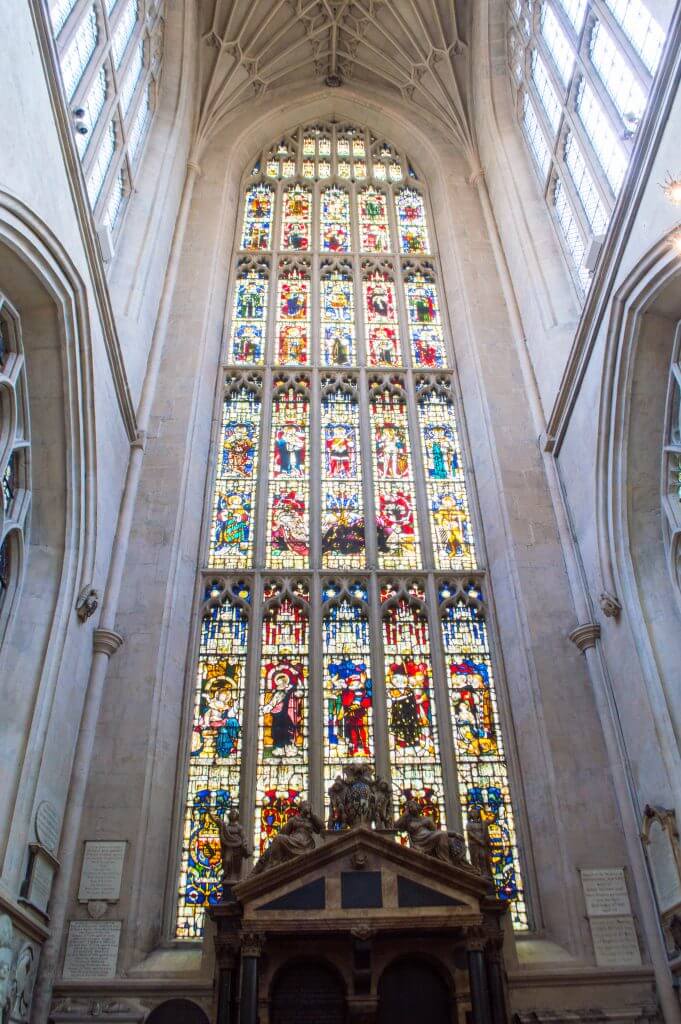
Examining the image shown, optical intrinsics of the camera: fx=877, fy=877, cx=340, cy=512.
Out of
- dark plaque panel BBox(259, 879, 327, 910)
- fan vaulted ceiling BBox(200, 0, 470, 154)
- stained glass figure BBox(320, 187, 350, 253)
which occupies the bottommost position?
dark plaque panel BBox(259, 879, 327, 910)

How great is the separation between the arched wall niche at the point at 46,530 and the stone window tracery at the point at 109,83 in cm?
227

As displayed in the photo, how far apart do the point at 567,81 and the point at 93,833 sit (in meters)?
11.5

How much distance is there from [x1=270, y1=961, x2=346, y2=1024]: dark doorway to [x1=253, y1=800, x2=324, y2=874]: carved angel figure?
879 millimetres

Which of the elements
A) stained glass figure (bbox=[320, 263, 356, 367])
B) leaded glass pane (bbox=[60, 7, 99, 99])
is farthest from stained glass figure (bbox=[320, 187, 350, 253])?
leaded glass pane (bbox=[60, 7, 99, 99])

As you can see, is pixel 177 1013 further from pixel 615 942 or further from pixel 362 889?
pixel 615 942

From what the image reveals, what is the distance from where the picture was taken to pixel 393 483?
12297mm

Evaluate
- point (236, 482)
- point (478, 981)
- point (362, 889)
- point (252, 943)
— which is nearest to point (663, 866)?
point (478, 981)

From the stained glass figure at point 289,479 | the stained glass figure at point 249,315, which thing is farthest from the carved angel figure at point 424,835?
the stained glass figure at point 249,315

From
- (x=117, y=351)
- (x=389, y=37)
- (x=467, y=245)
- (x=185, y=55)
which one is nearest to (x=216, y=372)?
(x=117, y=351)

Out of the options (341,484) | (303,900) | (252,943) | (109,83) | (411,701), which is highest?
(109,83)

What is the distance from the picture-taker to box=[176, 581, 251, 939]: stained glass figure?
8.99 meters

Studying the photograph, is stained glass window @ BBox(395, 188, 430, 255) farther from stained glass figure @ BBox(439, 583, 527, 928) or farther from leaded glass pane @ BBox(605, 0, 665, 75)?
stained glass figure @ BBox(439, 583, 527, 928)

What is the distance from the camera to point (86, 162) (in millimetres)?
10516

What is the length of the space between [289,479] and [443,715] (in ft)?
13.2
